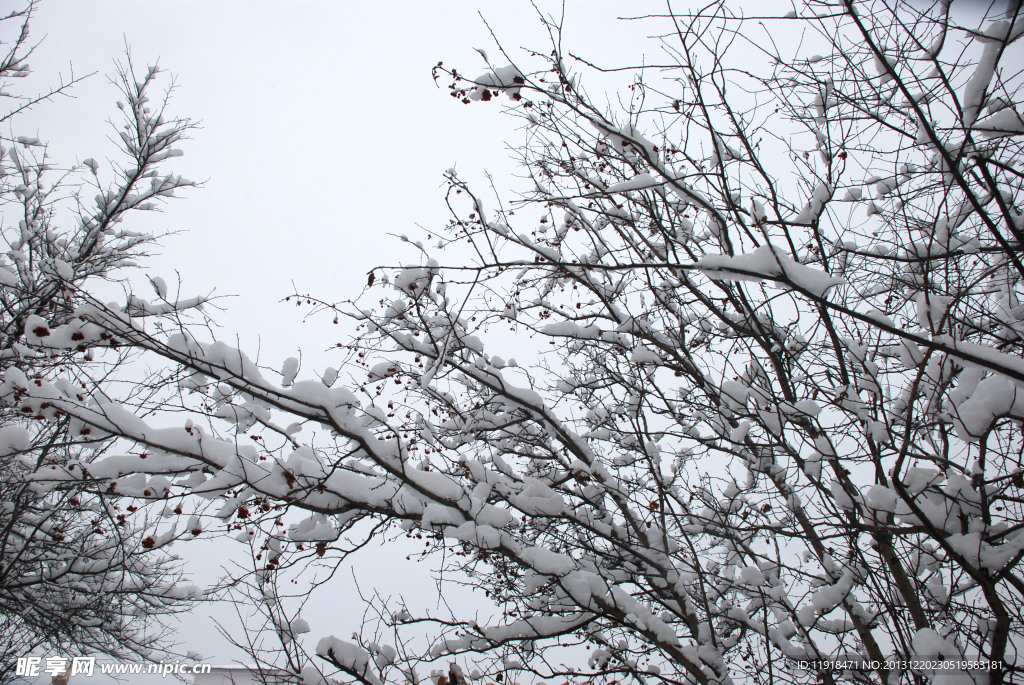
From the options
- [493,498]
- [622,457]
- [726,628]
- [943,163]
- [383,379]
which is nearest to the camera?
[943,163]

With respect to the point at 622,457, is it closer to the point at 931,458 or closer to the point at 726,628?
the point at 726,628

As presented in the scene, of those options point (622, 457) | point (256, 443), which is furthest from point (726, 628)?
point (256, 443)

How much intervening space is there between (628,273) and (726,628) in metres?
3.52

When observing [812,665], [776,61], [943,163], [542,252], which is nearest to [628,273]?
[542,252]

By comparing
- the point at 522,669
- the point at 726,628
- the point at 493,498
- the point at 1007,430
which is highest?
the point at 1007,430

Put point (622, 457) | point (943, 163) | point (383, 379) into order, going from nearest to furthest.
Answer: point (943, 163), point (383, 379), point (622, 457)

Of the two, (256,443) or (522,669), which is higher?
(256,443)

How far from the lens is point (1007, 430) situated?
318 cm

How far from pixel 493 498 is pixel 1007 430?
320 cm

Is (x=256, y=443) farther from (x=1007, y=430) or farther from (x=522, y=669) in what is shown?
(x=1007, y=430)

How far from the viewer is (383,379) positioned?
13.9 ft

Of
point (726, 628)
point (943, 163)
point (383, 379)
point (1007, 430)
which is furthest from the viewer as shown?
point (726, 628)

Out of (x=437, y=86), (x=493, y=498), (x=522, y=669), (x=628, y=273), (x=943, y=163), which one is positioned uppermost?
(x=437, y=86)

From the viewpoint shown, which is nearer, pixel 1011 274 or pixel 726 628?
pixel 1011 274
